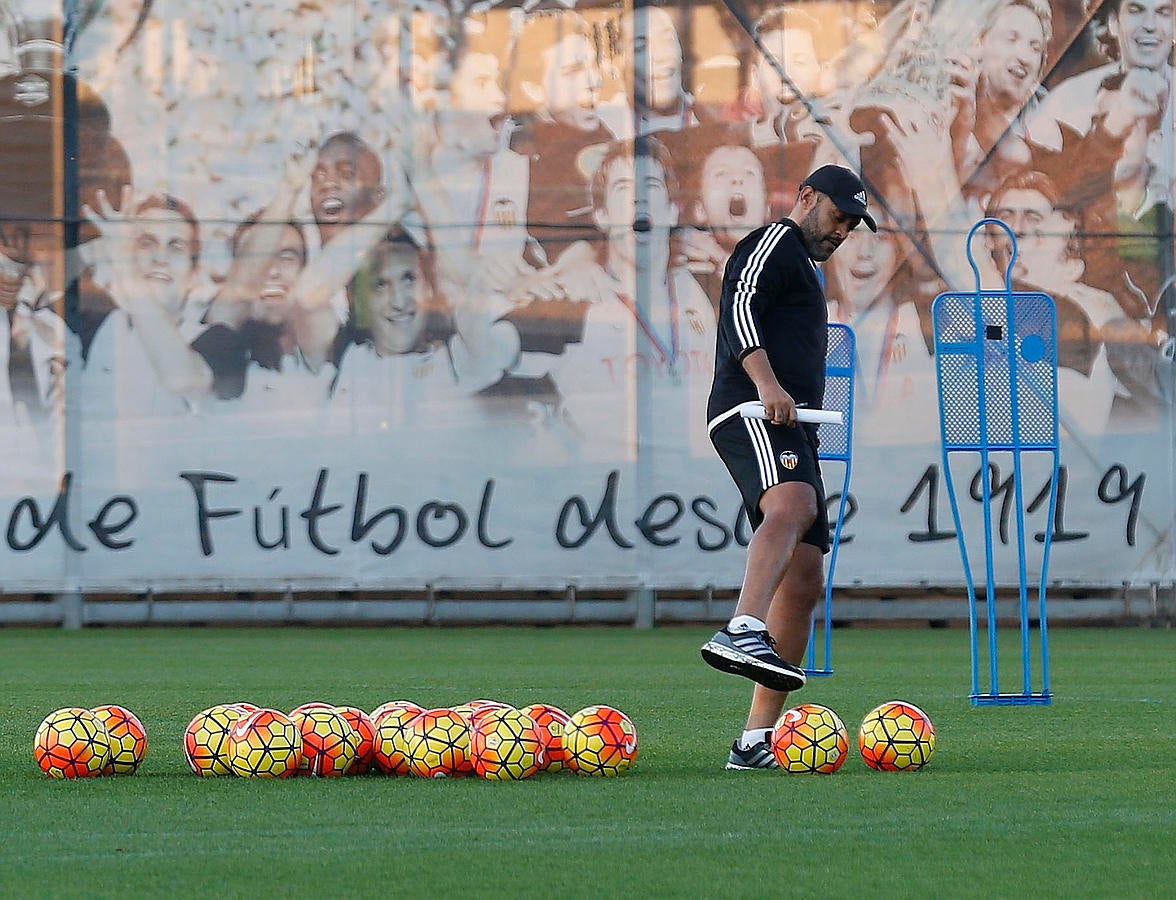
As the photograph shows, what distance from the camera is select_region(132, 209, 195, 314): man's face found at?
15328 millimetres

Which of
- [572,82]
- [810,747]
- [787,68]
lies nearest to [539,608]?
[572,82]

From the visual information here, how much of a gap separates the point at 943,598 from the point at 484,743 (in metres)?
10.3

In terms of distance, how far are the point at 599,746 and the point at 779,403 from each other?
1.09 metres

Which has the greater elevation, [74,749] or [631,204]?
[631,204]

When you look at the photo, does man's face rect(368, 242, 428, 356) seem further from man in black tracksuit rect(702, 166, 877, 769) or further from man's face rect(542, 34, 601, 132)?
man in black tracksuit rect(702, 166, 877, 769)

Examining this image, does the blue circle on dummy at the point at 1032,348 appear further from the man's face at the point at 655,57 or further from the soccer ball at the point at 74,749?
the man's face at the point at 655,57

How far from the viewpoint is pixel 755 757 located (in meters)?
5.96

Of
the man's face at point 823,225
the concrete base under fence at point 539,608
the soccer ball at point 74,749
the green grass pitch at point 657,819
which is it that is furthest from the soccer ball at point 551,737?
A: the concrete base under fence at point 539,608

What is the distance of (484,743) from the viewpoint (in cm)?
567

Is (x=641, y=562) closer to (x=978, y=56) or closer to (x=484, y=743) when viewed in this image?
(x=978, y=56)

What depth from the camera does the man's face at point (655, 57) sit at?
15.5m

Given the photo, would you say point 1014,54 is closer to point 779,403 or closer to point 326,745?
point 779,403

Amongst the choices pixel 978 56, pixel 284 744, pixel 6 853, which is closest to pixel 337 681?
pixel 284 744

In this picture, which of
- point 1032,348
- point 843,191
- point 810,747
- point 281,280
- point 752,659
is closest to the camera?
point 752,659
